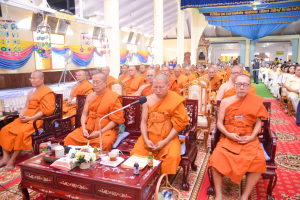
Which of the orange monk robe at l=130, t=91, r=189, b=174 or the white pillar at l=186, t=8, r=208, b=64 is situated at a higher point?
the white pillar at l=186, t=8, r=208, b=64

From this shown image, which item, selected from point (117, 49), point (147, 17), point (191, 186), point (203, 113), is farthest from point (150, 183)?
point (147, 17)

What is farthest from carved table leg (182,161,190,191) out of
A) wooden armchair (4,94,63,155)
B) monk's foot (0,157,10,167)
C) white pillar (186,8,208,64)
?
white pillar (186,8,208,64)

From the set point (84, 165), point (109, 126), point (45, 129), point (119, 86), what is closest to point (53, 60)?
point (119, 86)

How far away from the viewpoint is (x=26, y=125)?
3.61 meters

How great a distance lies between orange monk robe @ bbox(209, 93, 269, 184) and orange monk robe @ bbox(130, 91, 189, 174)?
47 centimetres

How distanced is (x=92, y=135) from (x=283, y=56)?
2401 centimetres

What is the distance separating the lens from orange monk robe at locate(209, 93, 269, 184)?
2424 millimetres

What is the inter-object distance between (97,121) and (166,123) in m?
0.99

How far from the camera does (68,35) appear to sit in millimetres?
11641

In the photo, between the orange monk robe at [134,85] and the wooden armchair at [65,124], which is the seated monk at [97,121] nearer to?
the wooden armchair at [65,124]

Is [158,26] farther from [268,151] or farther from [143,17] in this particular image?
[268,151]

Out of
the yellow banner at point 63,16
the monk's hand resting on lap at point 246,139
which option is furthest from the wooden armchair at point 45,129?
the monk's hand resting on lap at point 246,139

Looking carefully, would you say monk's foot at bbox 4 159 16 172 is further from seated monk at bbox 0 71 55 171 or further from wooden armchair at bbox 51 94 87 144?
wooden armchair at bbox 51 94 87 144

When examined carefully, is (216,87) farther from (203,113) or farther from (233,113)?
(233,113)
